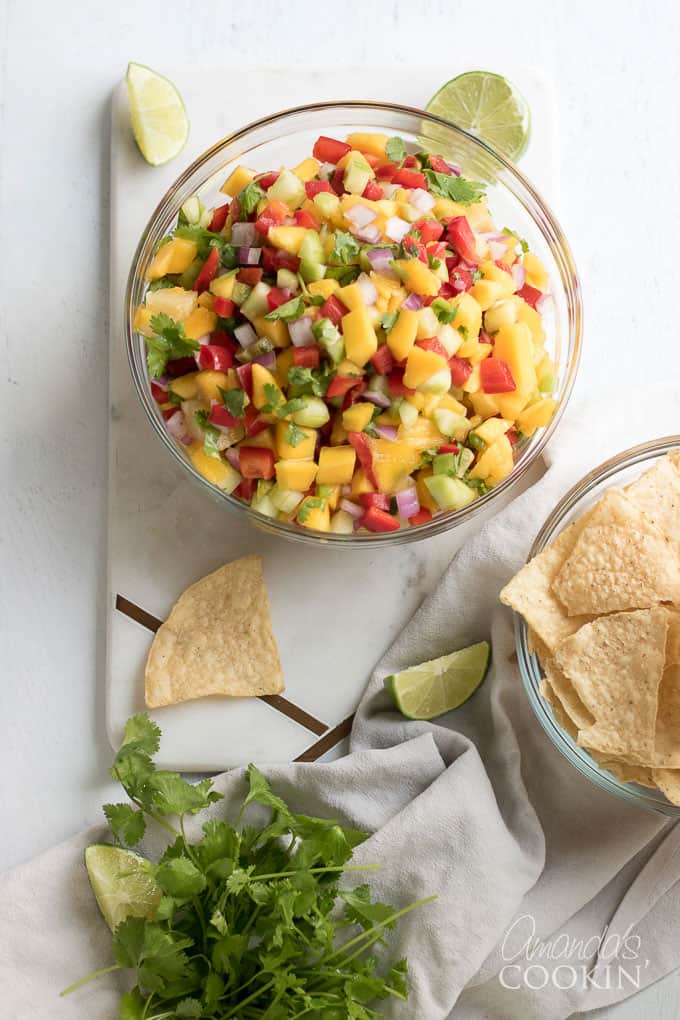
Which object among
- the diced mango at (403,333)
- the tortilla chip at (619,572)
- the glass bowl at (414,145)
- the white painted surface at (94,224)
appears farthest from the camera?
the white painted surface at (94,224)

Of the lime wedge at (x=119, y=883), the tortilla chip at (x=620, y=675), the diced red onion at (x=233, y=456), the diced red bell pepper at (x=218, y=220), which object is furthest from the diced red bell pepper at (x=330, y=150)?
the lime wedge at (x=119, y=883)

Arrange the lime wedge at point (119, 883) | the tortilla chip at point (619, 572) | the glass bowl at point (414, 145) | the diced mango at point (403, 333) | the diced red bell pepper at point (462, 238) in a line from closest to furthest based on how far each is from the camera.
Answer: the diced mango at point (403, 333)
the diced red bell pepper at point (462, 238)
the tortilla chip at point (619, 572)
the glass bowl at point (414, 145)
the lime wedge at point (119, 883)

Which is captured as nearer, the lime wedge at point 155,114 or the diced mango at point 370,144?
the diced mango at point 370,144

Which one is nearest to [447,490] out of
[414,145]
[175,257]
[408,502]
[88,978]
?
[408,502]

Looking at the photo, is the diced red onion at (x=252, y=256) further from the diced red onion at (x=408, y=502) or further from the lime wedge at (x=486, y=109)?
the lime wedge at (x=486, y=109)

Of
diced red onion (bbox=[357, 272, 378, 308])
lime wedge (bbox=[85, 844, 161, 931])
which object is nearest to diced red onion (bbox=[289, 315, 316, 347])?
diced red onion (bbox=[357, 272, 378, 308])
